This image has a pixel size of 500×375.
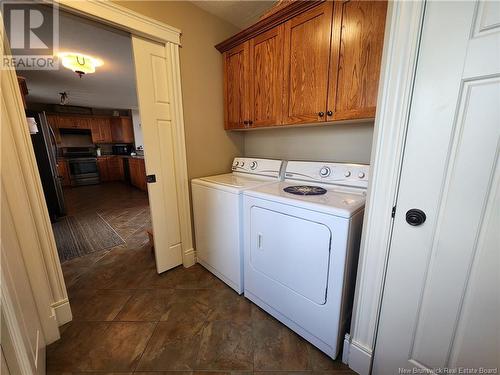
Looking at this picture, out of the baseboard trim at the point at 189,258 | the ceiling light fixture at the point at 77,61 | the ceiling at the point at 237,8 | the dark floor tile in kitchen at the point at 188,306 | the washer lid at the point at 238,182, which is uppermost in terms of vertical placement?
the ceiling at the point at 237,8

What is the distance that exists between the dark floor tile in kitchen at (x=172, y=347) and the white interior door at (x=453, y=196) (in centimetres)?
118

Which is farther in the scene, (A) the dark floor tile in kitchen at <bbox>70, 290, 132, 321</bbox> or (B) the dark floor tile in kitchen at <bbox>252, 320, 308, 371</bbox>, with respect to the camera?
(A) the dark floor tile in kitchen at <bbox>70, 290, 132, 321</bbox>

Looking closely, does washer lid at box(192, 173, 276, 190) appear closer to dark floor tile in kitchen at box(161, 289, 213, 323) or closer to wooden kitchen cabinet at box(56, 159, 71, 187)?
dark floor tile in kitchen at box(161, 289, 213, 323)

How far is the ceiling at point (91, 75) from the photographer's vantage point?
206 cm

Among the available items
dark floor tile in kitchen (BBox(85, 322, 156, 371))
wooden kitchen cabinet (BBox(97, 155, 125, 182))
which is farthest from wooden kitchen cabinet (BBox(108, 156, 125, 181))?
dark floor tile in kitchen (BBox(85, 322, 156, 371))

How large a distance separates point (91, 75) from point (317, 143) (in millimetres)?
3939

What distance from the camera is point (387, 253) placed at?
95cm

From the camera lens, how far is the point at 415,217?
85cm

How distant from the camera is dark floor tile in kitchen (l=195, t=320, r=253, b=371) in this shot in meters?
1.19

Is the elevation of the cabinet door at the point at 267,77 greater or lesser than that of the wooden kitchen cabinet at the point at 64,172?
greater

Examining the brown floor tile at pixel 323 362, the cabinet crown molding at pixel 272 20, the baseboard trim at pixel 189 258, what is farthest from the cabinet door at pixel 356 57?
the baseboard trim at pixel 189 258

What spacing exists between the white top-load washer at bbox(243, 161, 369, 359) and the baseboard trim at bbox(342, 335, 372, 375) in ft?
0.17

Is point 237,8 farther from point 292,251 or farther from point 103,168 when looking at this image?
point 103,168

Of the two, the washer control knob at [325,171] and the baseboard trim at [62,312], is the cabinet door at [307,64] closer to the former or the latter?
the washer control knob at [325,171]
